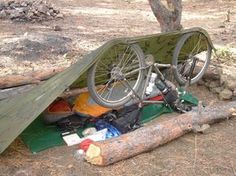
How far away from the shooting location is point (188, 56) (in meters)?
6.48

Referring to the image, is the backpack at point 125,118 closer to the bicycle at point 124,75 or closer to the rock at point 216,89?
the bicycle at point 124,75

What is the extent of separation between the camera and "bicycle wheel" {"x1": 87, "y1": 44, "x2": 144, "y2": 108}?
207 inches

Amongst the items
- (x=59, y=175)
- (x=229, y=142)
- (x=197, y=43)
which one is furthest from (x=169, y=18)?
(x=59, y=175)

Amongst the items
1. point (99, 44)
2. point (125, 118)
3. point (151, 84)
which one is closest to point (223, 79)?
point (151, 84)

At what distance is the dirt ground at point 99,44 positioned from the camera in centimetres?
460

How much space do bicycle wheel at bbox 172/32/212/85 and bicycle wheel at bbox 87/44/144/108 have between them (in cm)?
84

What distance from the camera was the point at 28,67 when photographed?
28.0ft

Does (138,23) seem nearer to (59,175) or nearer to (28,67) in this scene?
(28,67)

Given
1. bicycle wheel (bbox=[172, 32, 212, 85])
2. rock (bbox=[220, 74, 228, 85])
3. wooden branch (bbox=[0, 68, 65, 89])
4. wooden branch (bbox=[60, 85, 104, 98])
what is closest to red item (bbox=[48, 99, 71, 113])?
wooden branch (bbox=[60, 85, 104, 98])

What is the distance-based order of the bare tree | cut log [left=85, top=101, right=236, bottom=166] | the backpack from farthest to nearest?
the bare tree → the backpack → cut log [left=85, top=101, right=236, bottom=166]

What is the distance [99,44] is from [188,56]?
14.4 feet

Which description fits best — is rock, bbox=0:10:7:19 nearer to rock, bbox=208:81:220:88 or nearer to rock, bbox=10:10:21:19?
rock, bbox=10:10:21:19

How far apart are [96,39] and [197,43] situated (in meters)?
5.13

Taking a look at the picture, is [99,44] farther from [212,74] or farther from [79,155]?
[79,155]
